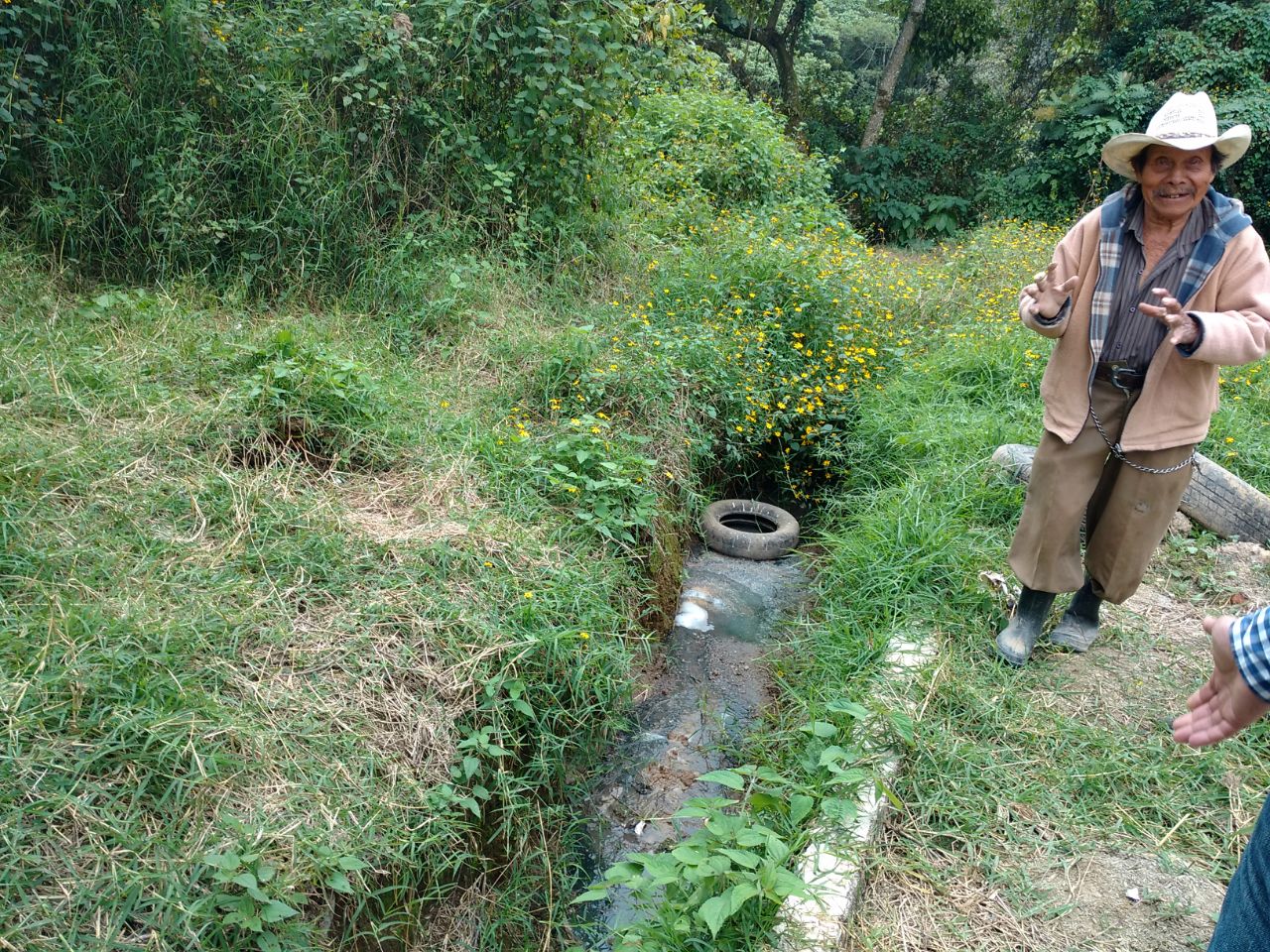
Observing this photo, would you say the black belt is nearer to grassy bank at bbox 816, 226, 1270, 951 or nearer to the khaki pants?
the khaki pants

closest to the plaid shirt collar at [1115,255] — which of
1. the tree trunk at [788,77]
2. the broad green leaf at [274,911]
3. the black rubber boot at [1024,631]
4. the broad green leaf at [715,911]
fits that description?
the black rubber boot at [1024,631]

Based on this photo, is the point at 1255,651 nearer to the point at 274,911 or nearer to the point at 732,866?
the point at 732,866

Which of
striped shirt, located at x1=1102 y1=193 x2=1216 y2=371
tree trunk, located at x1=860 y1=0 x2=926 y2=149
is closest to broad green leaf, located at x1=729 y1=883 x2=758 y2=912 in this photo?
striped shirt, located at x1=1102 y1=193 x2=1216 y2=371

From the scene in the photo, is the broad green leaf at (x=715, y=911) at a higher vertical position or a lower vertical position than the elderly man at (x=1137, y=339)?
lower

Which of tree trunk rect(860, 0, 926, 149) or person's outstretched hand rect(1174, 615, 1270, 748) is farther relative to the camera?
tree trunk rect(860, 0, 926, 149)

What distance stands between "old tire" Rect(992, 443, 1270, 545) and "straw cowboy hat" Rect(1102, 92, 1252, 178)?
2098 millimetres

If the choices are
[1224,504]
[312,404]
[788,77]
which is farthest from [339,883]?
[788,77]

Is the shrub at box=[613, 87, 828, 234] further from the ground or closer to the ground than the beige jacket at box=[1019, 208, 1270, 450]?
closer to the ground

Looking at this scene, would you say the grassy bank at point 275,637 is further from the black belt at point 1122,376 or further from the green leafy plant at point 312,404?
the black belt at point 1122,376

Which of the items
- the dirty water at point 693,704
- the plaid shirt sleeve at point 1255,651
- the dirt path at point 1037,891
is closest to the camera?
the plaid shirt sleeve at point 1255,651

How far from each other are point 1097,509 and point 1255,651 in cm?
213

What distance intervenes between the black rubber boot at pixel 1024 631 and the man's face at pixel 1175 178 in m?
1.51

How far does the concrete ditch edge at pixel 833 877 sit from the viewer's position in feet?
8.21

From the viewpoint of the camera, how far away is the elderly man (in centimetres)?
303
